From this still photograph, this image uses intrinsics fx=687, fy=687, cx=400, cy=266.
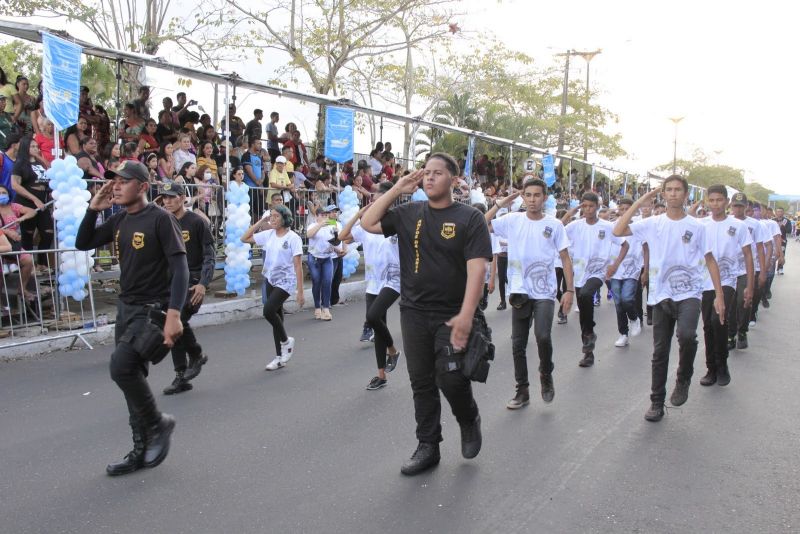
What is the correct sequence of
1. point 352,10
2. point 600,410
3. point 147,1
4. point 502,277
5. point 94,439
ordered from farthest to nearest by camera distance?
1. point 352,10
2. point 147,1
3. point 502,277
4. point 600,410
5. point 94,439

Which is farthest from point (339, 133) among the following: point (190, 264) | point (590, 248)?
point (190, 264)

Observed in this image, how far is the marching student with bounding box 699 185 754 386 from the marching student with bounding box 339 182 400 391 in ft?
10.2

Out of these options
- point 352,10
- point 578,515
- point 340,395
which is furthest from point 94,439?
point 352,10

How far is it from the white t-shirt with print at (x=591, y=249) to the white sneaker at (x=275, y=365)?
371 cm

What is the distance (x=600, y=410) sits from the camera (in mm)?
5852

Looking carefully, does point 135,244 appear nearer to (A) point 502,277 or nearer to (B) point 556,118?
(A) point 502,277

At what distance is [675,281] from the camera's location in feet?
18.8

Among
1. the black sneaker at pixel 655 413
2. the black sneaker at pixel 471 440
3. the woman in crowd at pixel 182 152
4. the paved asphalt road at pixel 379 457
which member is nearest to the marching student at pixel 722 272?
the paved asphalt road at pixel 379 457

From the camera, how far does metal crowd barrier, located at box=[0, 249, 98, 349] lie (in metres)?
8.00

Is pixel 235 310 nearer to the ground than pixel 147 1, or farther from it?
nearer to the ground

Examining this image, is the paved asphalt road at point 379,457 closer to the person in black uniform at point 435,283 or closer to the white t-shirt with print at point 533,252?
the person in black uniform at point 435,283

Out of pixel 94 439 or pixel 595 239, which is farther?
pixel 595 239

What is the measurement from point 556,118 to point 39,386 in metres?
28.3

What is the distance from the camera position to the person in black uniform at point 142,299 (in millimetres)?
4340
